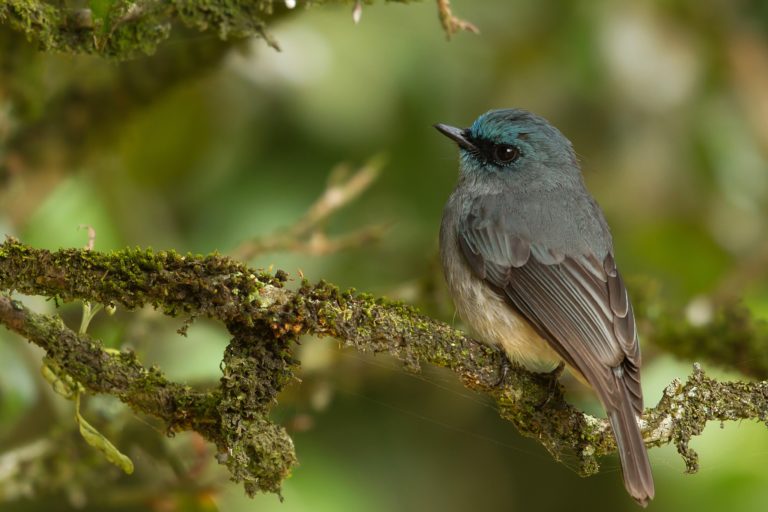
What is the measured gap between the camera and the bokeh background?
4.82m

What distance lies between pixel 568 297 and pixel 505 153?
0.99 metres

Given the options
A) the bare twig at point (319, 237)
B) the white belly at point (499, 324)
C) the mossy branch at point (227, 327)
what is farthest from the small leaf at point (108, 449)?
the bare twig at point (319, 237)

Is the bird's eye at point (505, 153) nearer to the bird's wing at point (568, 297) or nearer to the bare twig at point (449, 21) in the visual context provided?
the bird's wing at point (568, 297)

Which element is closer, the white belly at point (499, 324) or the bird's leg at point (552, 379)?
the bird's leg at point (552, 379)

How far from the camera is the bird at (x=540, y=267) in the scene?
3.82 m

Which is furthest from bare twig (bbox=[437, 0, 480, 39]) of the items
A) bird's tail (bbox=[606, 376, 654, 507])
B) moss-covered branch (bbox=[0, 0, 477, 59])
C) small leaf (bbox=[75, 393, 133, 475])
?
small leaf (bbox=[75, 393, 133, 475])

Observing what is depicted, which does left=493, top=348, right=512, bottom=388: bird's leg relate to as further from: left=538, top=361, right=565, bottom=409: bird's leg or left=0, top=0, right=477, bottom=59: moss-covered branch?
left=0, top=0, right=477, bottom=59: moss-covered branch

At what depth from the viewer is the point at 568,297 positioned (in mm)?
4113

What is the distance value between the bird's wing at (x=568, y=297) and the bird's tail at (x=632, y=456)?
0.62 ft

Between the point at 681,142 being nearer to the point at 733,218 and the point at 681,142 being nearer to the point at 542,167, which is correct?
the point at 733,218

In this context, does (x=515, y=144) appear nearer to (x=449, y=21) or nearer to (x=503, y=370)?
(x=449, y=21)

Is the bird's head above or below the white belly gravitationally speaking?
above

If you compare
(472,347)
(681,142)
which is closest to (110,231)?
(472,347)

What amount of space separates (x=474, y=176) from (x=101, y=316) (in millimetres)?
1919
